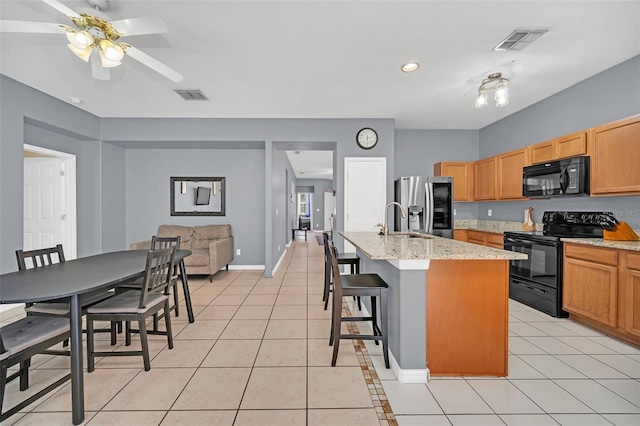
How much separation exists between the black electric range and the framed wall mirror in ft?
16.0

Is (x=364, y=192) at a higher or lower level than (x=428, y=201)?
higher

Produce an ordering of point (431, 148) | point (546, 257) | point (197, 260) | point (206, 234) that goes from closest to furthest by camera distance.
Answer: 1. point (546, 257)
2. point (197, 260)
3. point (206, 234)
4. point (431, 148)

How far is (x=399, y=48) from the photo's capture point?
266cm

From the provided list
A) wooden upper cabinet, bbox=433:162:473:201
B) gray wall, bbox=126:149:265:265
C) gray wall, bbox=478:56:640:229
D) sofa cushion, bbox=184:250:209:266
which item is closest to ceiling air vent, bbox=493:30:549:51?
gray wall, bbox=478:56:640:229

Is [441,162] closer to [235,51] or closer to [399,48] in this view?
[399,48]

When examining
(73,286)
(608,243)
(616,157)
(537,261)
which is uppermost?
(616,157)

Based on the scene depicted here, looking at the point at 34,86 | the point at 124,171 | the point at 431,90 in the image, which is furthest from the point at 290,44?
the point at 124,171

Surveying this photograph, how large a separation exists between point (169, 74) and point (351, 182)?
9.90ft

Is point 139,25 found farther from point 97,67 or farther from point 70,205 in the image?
point 70,205

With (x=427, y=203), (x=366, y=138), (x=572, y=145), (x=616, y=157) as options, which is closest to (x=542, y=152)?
(x=572, y=145)

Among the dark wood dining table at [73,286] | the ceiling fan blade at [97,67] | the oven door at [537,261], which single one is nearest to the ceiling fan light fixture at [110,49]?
the ceiling fan blade at [97,67]

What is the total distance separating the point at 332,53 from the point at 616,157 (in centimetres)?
295

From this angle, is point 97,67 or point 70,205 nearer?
point 97,67

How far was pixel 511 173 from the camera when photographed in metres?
4.14
